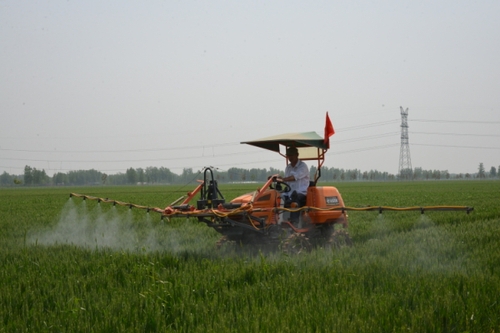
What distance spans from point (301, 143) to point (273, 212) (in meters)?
1.68

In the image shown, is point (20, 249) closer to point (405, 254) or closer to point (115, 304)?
point (115, 304)

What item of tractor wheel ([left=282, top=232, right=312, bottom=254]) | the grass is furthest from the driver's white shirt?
the grass

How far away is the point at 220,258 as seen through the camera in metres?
9.52

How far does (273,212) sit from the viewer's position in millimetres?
10359

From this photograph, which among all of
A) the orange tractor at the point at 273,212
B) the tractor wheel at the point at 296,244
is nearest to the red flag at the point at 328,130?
the orange tractor at the point at 273,212

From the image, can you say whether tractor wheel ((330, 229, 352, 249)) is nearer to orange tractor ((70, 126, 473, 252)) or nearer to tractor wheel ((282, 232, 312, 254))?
orange tractor ((70, 126, 473, 252))

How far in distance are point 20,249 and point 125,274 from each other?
4182mm

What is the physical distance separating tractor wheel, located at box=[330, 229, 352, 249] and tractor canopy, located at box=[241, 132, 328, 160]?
1524 mm

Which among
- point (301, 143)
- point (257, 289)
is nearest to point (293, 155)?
point (301, 143)

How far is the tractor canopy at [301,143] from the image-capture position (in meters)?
10.6

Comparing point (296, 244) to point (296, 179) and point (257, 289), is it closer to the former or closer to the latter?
point (296, 179)

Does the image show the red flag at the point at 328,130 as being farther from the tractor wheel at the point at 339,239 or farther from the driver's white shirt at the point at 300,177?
the tractor wheel at the point at 339,239

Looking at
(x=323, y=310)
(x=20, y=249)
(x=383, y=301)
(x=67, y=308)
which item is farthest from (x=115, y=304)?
(x=20, y=249)

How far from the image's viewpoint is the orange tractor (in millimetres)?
10016
